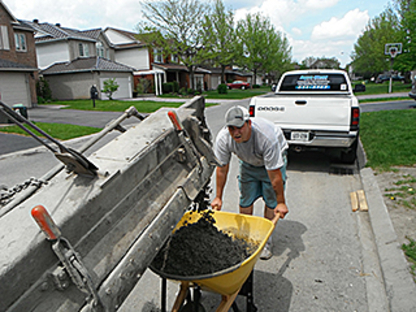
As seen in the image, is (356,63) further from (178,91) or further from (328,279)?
(328,279)

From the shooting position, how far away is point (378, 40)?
150 feet

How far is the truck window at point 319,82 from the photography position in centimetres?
1013

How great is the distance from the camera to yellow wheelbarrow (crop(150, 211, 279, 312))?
2508 mm

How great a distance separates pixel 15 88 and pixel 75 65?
9900 millimetres

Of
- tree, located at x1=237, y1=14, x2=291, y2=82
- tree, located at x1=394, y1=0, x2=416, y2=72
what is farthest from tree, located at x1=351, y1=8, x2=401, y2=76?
tree, located at x1=237, y1=14, x2=291, y2=82

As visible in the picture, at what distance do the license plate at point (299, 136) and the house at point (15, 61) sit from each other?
2142cm

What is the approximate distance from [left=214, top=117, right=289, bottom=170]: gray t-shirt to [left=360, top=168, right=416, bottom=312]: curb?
1650 millimetres

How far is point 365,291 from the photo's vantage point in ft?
11.9

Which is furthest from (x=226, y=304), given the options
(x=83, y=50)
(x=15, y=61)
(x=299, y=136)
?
(x=83, y=50)

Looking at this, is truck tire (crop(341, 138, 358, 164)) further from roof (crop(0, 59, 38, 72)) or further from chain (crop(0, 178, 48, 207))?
roof (crop(0, 59, 38, 72))

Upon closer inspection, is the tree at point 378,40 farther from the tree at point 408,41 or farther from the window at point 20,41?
the window at point 20,41

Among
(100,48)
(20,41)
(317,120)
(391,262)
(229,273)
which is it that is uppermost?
(100,48)

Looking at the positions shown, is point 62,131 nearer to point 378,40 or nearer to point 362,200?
point 362,200

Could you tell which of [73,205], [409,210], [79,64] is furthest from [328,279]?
[79,64]
